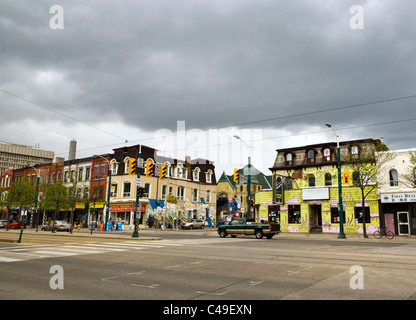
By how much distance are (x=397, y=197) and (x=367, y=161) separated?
191 inches

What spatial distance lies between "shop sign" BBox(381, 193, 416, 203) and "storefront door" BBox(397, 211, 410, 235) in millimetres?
1678

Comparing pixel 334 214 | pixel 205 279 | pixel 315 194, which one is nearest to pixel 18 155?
pixel 315 194

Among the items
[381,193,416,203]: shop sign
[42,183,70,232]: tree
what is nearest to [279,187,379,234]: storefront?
[381,193,416,203]: shop sign

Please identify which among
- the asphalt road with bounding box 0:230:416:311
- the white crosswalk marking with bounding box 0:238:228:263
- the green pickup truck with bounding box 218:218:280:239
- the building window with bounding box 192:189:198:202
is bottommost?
the white crosswalk marking with bounding box 0:238:228:263

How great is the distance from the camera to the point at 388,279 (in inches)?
330

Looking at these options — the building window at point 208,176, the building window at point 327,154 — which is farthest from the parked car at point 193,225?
the building window at point 327,154

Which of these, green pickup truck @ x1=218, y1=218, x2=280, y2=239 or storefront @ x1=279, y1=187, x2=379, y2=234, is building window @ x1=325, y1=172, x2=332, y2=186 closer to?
storefront @ x1=279, y1=187, x2=379, y2=234

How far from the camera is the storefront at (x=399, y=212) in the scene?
102ft

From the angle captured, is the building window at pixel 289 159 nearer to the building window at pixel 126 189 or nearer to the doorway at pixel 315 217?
the doorway at pixel 315 217

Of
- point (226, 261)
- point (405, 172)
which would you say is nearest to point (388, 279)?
point (226, 261)

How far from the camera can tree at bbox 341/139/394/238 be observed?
29766 mm

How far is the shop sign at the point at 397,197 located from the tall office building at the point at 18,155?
152m

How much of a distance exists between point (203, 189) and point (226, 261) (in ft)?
165
